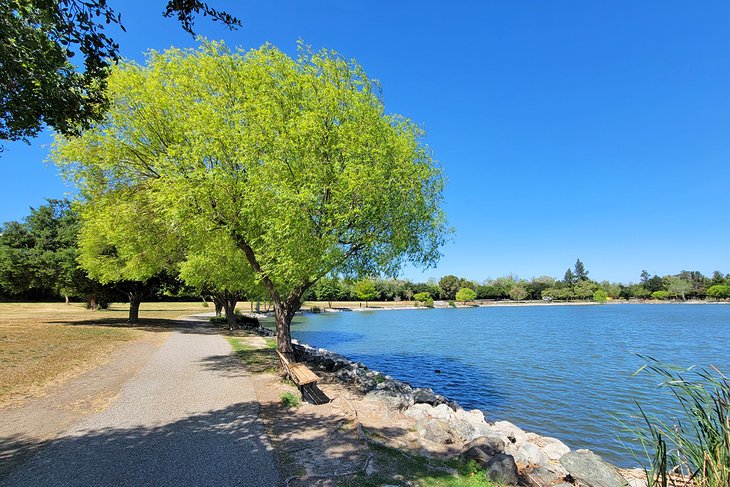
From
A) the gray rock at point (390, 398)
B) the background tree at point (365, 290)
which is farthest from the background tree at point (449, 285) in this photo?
the gray rock at point (390, 398)

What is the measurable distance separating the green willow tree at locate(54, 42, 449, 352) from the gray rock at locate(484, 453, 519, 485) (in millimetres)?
6752

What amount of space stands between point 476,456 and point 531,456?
2145mm

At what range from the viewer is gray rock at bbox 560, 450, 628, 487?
24.4 ft

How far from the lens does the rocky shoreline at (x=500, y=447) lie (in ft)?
24.4

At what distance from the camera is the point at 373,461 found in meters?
6.70

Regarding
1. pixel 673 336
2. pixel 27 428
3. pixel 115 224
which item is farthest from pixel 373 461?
pixel 673 336

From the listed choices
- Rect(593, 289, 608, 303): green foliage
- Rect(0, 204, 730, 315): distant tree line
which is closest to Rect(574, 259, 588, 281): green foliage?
Rect(593, 289, 608, 303): green foliage

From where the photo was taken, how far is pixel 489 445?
8.18 metres

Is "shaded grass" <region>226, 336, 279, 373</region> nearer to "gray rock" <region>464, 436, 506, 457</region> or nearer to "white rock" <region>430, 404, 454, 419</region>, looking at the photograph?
"white rock" <region>430, 404, 454, 419</region>

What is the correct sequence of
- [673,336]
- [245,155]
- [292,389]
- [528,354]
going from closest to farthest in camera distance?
[292,389]
[245,155]
[528,354]
[673,336]

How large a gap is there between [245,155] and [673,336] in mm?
41012

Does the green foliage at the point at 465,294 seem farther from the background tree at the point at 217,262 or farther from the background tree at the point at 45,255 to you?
the background tree at the point at 217,262

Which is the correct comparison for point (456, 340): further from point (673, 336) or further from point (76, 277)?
point (76, 277)

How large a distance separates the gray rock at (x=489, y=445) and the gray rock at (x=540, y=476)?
0.63 m
